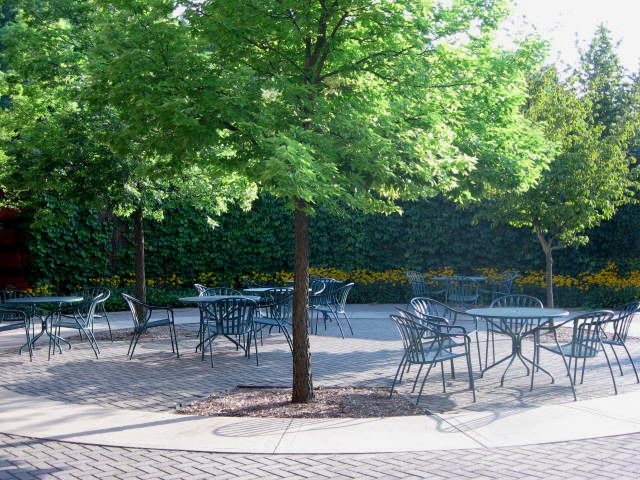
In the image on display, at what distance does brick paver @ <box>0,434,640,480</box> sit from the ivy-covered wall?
1153cm

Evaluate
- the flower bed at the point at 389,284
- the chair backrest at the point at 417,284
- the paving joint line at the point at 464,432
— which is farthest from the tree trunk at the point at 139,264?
the paving joint line at the point at 464,432

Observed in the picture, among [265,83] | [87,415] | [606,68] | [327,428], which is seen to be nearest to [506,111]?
[265,83]

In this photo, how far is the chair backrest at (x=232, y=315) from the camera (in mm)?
9508

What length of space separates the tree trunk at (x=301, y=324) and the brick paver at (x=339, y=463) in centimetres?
181

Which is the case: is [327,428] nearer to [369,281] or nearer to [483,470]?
[483,470]

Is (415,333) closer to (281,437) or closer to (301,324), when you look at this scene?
(301,324)

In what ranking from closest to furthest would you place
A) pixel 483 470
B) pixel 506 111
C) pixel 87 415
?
pixel 483 470 → pixel 87 415 → pixel 506 111

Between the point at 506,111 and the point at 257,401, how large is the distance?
3969 mm

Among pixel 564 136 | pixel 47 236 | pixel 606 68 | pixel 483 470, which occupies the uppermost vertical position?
pixel 606 68

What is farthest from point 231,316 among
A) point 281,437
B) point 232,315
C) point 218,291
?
point 281,437

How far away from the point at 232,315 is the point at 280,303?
1.26m

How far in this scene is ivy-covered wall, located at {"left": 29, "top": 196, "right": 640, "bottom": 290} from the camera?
16.8 m

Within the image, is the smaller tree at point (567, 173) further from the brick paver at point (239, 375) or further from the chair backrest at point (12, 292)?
the chair backrest at point (12, 292)

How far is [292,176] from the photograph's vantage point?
5348mm
